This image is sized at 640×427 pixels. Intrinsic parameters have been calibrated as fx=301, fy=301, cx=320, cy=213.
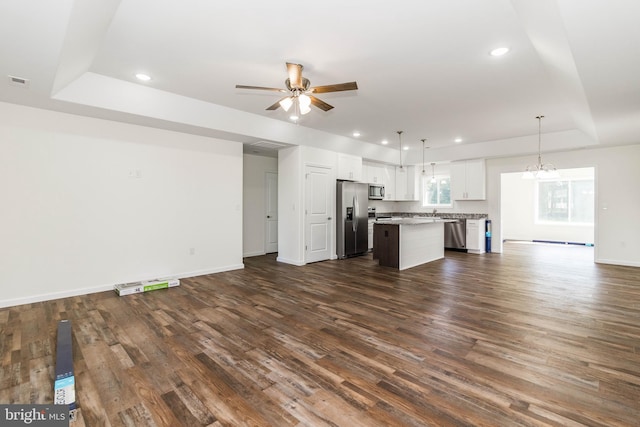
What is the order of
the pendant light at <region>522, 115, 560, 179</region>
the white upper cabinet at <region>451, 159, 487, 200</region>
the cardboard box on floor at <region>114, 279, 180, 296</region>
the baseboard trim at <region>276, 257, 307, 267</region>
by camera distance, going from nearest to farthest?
1. the cardboard box on floor at <region>114, 279, 180, 296</region>
2. the pendant light at <region>522, 115, 560, 179</region>
3. the baseboard trim at <region>276, 257, 307, 267</region>
4. the white upper cabinet at <region>451, 159, 487, 200</region>

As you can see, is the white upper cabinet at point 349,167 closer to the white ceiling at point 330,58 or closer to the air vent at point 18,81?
the white ceiling at point 330,58

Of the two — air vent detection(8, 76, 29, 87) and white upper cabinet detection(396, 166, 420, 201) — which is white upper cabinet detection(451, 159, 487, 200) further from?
air vent detection(8, 76, 29, 87)

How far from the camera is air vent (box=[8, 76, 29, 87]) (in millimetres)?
3066

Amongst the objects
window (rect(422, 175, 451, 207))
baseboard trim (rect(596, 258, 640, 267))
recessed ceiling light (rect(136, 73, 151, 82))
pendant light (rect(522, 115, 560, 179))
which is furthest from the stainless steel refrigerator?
baseboard trim (rect(596, 258, 640, 267))

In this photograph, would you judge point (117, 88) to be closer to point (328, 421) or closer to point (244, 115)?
point (244, 115)

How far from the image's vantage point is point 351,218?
7.12 m

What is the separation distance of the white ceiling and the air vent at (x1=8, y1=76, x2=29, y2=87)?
0.08 meters

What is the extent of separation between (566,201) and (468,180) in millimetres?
4622

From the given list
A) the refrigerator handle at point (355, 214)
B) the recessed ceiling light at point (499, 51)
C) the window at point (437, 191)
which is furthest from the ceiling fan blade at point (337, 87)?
the window at point (437, 191)

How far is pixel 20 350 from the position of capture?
258 cm

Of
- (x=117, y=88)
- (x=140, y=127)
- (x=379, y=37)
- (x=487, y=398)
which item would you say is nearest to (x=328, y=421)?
(x=487, y=398)

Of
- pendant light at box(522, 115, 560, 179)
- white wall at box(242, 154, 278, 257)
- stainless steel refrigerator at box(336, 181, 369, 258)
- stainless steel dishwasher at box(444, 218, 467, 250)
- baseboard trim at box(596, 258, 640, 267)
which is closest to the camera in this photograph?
pendant light at box(522, 115, 560, 179)

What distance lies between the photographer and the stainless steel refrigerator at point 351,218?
6.97 meters

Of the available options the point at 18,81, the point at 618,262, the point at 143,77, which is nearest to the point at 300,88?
the point at 143,77
